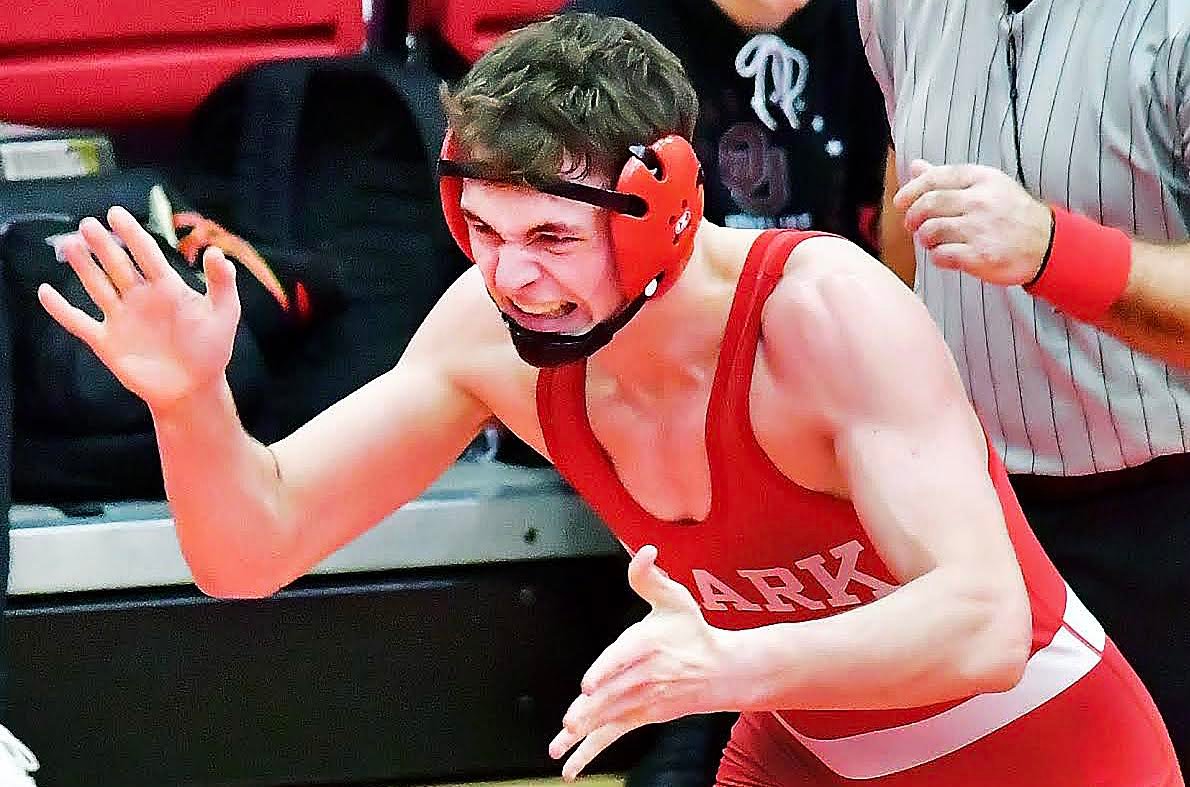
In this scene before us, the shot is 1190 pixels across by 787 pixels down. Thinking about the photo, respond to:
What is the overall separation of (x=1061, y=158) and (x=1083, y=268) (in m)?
0.20

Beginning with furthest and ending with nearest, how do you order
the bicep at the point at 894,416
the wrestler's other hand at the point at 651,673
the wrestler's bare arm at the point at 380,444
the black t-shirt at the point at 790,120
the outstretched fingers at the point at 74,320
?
1. the black t-shirt at the point at 790,120
2. the wrestler's bare arm at the point at 380,444
3. the outstretched fingers at the point at 74,320
4. the bicep at the point at 894,416
5. the wrestler's other hand at the point at 651,673

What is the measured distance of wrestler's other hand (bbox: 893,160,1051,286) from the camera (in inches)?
48.4

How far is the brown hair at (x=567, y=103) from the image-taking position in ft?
3.53

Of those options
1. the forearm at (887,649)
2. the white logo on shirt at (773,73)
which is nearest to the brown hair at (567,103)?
the forearm at (887,649)

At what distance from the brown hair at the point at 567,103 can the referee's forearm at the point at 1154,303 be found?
0.44 m

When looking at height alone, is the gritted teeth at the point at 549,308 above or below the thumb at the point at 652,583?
above

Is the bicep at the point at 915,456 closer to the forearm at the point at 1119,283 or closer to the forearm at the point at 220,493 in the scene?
the forearm at the point at 1119,283

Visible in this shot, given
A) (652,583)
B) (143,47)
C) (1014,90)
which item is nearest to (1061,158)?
(1014,90)

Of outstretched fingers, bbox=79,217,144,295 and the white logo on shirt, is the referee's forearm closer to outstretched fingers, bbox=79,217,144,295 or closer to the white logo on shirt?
the white logo on shirt

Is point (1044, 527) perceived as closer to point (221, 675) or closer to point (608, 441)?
point (608, 441)

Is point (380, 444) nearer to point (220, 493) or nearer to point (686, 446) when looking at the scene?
point (220, 493)

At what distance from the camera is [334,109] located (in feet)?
7.24

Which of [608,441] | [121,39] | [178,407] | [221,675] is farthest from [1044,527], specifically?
[121,39]

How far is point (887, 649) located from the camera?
101 cm
